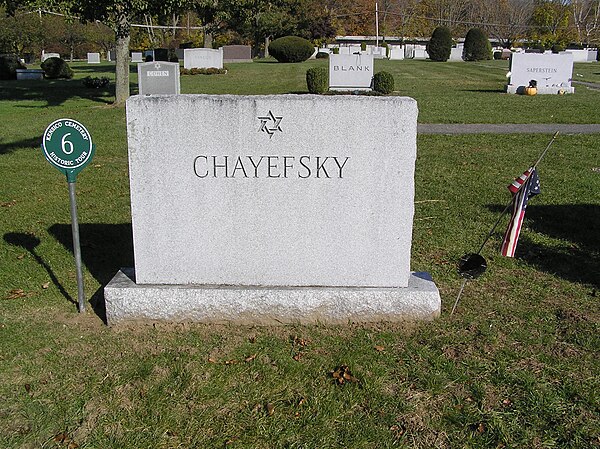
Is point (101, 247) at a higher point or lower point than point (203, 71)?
lower

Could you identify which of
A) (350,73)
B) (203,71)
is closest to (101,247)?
(350,73)

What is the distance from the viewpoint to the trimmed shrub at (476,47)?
1875 inches

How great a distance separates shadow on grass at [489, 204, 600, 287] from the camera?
5.39 m

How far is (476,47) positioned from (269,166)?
4737 centimetres

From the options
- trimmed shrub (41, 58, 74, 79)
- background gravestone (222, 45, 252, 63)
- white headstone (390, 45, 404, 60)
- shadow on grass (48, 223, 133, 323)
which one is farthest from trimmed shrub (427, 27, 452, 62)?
shadow on grass (48, 223, 133, 323)

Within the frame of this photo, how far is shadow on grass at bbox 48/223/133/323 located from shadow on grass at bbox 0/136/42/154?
563 cm

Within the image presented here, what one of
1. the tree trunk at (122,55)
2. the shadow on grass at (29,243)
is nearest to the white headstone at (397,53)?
the tree trunk at (122,55)

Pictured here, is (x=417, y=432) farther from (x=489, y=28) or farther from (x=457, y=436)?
(x=489, y=28)

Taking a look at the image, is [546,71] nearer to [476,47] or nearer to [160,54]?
[160,54]

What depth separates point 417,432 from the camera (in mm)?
3184

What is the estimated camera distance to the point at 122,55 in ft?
61.6

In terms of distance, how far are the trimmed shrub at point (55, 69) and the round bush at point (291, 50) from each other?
18127 millimetres

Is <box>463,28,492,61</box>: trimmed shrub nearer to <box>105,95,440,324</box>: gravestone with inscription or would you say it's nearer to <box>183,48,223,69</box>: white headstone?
<box>183,48,223,69</box>: white headstone

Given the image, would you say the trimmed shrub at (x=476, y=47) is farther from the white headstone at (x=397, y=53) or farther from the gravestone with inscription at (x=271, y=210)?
the gravestone with inscription at (x=271, y=210)
